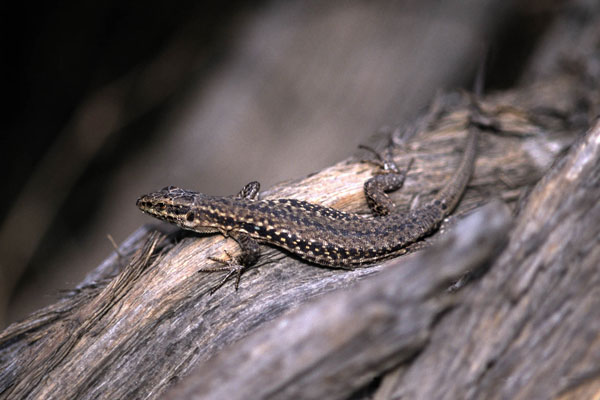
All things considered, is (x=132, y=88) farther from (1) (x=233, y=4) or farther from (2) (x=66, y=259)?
(2) (x=66, y=259)

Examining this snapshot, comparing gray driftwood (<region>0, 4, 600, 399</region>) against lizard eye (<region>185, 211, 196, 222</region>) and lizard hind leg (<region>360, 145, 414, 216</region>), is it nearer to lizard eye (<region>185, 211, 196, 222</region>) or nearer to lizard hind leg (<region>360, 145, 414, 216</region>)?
lizard eye (<region>185, 211, 196, 222</region>)

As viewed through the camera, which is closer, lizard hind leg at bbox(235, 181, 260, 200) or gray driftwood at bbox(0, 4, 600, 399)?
gray driftwood at bbox(0, 4, 600, 399)

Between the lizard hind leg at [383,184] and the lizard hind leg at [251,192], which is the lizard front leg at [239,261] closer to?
the lizard hind leg at [251,192]

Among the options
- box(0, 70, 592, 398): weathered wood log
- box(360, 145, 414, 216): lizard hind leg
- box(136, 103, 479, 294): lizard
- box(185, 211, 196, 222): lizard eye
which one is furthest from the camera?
box(360, 145, 414, 216): lizard hind leg

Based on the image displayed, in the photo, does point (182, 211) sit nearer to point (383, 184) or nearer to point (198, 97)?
point (383, 184)

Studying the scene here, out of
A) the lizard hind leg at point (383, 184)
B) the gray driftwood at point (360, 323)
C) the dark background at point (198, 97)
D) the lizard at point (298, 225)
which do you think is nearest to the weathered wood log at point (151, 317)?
the gray driftwood at point (360, 323)

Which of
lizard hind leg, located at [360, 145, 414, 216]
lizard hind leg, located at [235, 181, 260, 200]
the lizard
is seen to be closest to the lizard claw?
the lizard
